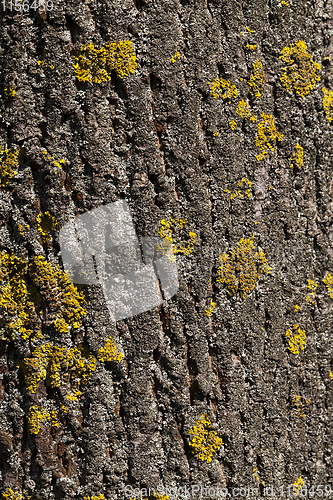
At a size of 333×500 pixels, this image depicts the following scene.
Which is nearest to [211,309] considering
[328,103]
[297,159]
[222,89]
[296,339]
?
[296,339]

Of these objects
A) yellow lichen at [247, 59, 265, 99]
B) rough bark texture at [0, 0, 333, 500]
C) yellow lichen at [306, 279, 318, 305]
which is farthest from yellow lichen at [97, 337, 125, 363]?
yellow lichen at [247, 59, 265, 99]

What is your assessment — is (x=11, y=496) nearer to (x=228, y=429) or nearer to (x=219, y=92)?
(x=228, y=429)

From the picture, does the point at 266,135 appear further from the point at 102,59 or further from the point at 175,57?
the point at 102,59

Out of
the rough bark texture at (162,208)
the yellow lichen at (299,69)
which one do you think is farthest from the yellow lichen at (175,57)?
the yellow lichen at (299,69)

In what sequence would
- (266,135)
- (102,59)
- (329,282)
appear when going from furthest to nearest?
(329,282) < (266,135) < (102,59)

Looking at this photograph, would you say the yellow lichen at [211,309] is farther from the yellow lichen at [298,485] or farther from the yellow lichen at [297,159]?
the yellow lichen at [298,485]

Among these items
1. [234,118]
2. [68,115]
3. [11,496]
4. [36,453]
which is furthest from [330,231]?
[11,496]
